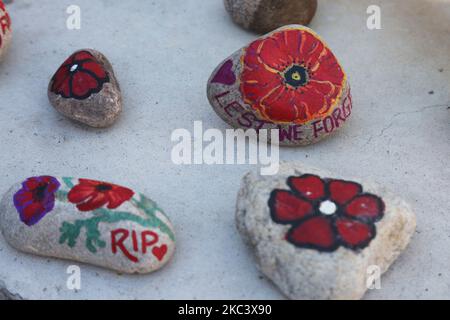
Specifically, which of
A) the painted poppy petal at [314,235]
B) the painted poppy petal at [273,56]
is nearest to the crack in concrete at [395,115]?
the painted poppy petal at [273,56]

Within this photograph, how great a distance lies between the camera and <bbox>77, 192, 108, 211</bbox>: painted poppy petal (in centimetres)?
249

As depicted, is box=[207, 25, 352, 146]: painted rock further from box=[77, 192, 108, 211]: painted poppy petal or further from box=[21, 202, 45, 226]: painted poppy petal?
box=[21, 202, 45, 226]: painted poppy petal

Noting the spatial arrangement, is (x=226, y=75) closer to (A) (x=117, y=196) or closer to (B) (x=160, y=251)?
(A) (x=117, y=196)

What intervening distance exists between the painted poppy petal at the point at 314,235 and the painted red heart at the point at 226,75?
0.89 m

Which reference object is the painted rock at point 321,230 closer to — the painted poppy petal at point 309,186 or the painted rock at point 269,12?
the painted poppy petal at point 309,186

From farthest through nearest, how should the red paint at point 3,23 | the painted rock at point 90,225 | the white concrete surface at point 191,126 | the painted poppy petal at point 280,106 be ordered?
the red paint at point 3,23 < the painted poppy petal at point 280,106 < the white concrete surface at point 191,126 < the painted rock at point 90,225

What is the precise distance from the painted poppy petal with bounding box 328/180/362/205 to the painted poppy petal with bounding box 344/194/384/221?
0.08 feet

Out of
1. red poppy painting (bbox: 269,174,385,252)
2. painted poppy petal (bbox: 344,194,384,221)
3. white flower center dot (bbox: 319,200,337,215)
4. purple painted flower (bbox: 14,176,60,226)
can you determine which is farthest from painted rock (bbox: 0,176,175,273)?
painted poppy petal (bbox: 344,194,384,221)

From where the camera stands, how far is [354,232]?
241cm

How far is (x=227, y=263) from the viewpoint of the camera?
258 centimetres

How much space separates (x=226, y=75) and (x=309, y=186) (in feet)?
2.55

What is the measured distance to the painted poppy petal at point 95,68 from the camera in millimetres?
3165

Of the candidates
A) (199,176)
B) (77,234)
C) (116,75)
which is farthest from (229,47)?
(77,234)

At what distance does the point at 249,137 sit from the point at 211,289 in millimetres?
868
